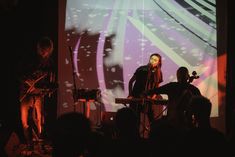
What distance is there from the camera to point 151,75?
702cm

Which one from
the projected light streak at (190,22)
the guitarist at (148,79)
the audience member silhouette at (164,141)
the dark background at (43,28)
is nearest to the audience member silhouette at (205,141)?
the audience member silhouette at (164,141)

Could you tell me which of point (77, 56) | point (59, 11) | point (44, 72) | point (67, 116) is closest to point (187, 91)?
point (44, 72)

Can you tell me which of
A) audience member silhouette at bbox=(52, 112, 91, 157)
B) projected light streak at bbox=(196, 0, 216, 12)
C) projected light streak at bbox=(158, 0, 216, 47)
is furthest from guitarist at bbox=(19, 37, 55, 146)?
audience member silhouette at bbox=(52, 112, 91, 157)

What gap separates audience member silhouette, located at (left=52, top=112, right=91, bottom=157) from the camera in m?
2.57

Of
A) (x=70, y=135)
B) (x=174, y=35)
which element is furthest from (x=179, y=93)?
(x=70, y=135)

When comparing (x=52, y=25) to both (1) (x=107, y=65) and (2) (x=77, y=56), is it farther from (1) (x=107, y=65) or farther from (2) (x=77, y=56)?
(1) (x=107, y=65)

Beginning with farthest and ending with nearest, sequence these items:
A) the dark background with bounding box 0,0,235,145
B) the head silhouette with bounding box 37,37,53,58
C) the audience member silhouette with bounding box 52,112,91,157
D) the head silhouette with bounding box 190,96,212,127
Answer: the dark background with bounding box 0,0,235,145 → the head silhouette with bounding box 37,37,53,58 → the head silhouette with bounding box 190,96,212,127 → the audience member silhouette with bounding box 52,112,91,157

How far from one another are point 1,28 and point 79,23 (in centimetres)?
139

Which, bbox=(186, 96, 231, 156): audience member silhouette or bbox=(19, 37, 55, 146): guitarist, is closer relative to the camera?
bbox=(186, 96, 231, 156): audience member silhouette

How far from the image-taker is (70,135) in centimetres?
258

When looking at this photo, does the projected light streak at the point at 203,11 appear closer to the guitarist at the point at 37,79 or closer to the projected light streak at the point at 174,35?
the projected light streak at the point at 174,35

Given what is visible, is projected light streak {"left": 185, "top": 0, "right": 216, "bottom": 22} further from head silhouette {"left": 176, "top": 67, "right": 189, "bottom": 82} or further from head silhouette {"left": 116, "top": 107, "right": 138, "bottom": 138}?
head silhouette {"left": 116, "top": 107, "right": 138, "bottom": 138}

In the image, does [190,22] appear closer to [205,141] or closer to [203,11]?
[203,11]

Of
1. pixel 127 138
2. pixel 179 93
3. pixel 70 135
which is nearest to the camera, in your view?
pixel 70 135
